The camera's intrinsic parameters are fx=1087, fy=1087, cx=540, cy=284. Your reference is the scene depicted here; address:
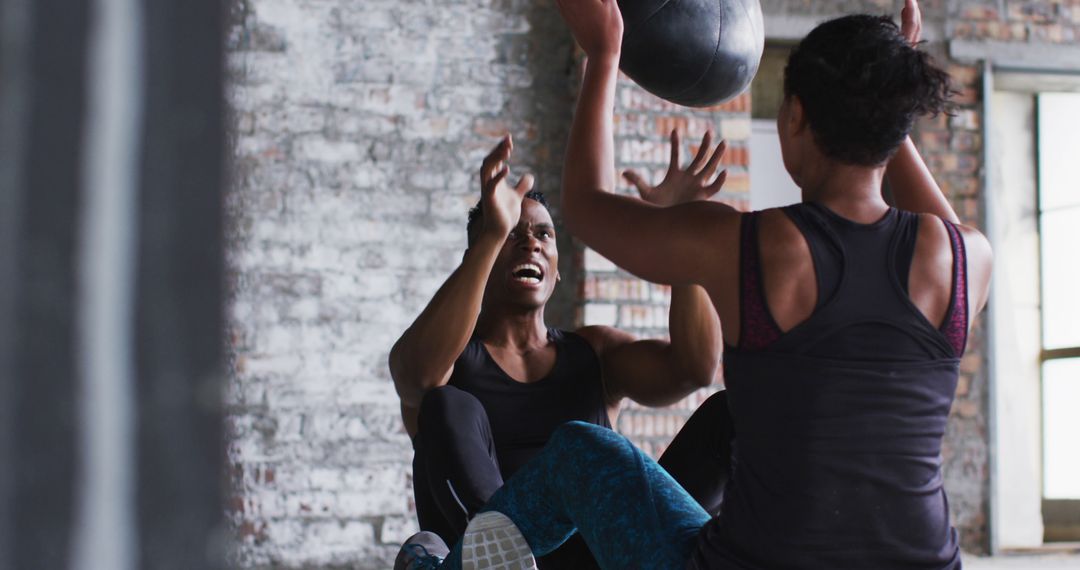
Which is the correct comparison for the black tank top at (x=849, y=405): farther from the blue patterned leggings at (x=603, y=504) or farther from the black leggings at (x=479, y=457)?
the black leggings at (x=479, y=457)

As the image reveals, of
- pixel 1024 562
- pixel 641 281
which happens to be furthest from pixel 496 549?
pixel 1024 562

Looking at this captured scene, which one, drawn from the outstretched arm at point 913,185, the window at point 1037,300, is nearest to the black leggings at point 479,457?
the outstretched arm at point 913,185

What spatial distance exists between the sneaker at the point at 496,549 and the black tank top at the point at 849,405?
1.56 ft

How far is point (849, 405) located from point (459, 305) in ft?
3.39

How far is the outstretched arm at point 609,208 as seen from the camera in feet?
4.61

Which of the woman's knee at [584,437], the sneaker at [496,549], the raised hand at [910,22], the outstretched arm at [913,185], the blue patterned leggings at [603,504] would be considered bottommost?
the sneaker at [496,549]

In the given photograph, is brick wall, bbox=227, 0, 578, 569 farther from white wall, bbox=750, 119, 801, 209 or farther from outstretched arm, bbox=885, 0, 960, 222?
outstretched arm, bbox=885, 0, 960, 222

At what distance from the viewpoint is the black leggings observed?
2016mm

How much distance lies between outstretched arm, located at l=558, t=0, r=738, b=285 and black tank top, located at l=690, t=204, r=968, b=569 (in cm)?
8

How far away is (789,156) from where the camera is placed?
148cm

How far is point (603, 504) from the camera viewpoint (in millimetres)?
1615

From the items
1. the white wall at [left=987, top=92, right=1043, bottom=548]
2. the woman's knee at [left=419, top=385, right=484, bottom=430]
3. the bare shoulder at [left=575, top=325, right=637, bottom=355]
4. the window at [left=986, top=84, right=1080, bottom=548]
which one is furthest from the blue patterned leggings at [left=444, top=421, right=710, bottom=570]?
the window at [left=986, top=84, right=1080, bottom=548]

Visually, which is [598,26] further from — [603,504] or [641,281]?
[641,281]

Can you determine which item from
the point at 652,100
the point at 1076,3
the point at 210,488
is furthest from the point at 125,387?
the point at 1076,3
